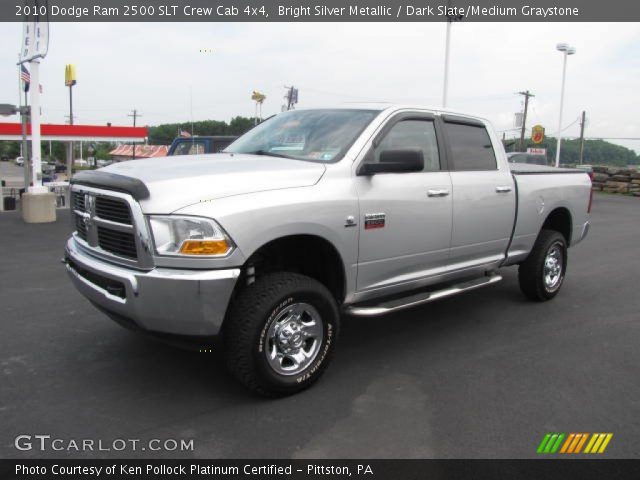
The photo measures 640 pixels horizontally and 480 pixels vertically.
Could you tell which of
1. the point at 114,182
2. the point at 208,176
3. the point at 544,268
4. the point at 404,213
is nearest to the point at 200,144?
the point at 544,268

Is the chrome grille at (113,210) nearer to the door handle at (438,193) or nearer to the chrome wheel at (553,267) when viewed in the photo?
the door handle at (438,193)

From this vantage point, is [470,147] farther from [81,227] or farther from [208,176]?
[81,227]

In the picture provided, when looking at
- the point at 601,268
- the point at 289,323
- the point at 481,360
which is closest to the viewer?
the point at 289,323

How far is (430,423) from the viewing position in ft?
10.9

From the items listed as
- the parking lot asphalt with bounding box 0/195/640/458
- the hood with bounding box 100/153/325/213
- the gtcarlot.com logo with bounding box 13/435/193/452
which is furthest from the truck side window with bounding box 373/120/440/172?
the gtcarlot.com logo with bounding box 13/435/193/452

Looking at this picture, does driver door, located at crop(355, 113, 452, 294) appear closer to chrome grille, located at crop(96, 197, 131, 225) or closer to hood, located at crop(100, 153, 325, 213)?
hood, located at crop(100, 153, 325, 213)

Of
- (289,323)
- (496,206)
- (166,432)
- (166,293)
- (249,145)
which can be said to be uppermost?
(249,145)

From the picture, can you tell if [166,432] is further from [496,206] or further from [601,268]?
[601,268]

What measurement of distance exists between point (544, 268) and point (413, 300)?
2445 mm

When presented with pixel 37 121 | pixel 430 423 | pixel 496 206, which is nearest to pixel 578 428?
pixel 430 423

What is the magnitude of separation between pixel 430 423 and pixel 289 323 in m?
1.08

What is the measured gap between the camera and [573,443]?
313 cm

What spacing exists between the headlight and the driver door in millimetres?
1187

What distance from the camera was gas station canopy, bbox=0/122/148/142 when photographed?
25.0m
